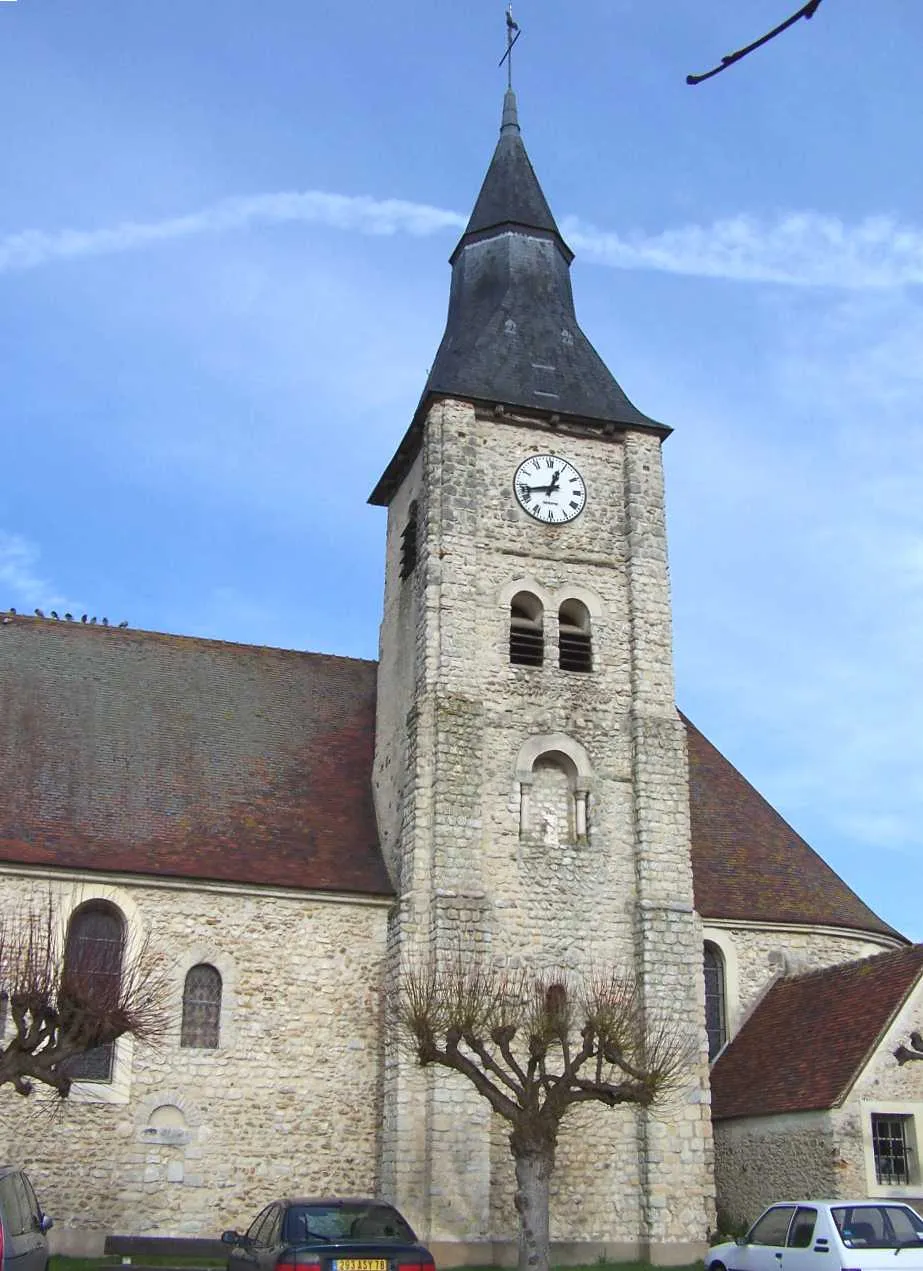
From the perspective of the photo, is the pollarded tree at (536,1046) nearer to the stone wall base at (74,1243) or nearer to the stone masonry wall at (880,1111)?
the stone masonry wall at (880,1111)

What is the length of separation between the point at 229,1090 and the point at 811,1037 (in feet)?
28.8

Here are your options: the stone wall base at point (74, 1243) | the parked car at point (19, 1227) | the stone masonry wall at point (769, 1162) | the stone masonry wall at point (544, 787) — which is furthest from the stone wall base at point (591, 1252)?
the parked car at point (19, 1227)

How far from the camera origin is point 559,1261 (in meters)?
19.5

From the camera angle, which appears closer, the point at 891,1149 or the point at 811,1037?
the point at 891,1149

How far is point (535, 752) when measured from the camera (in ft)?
72.5

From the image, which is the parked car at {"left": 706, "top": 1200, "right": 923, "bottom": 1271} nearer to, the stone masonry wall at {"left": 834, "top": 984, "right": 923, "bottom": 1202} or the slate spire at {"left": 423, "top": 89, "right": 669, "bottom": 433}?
the stone masonry wall at {"left": 834, "top": 984, "right": 923, "bottom": 1202}

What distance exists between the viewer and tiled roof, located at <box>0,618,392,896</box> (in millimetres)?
21469

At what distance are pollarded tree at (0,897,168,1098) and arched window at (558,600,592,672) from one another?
8.23m

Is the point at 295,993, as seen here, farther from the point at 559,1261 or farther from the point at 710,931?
the point at 710,931

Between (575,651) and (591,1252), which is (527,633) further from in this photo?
(591,1252)

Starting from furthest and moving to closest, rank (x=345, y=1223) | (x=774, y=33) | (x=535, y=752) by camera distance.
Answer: (x=535, y=752)
(x=345, y=1223)
(x=774, y=33)

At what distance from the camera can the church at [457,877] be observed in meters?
19.6

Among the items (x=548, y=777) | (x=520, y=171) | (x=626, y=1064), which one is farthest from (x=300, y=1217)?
(x=520, y=171)

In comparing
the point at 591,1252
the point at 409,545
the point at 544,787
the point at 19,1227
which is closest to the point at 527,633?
the point at 544,787
